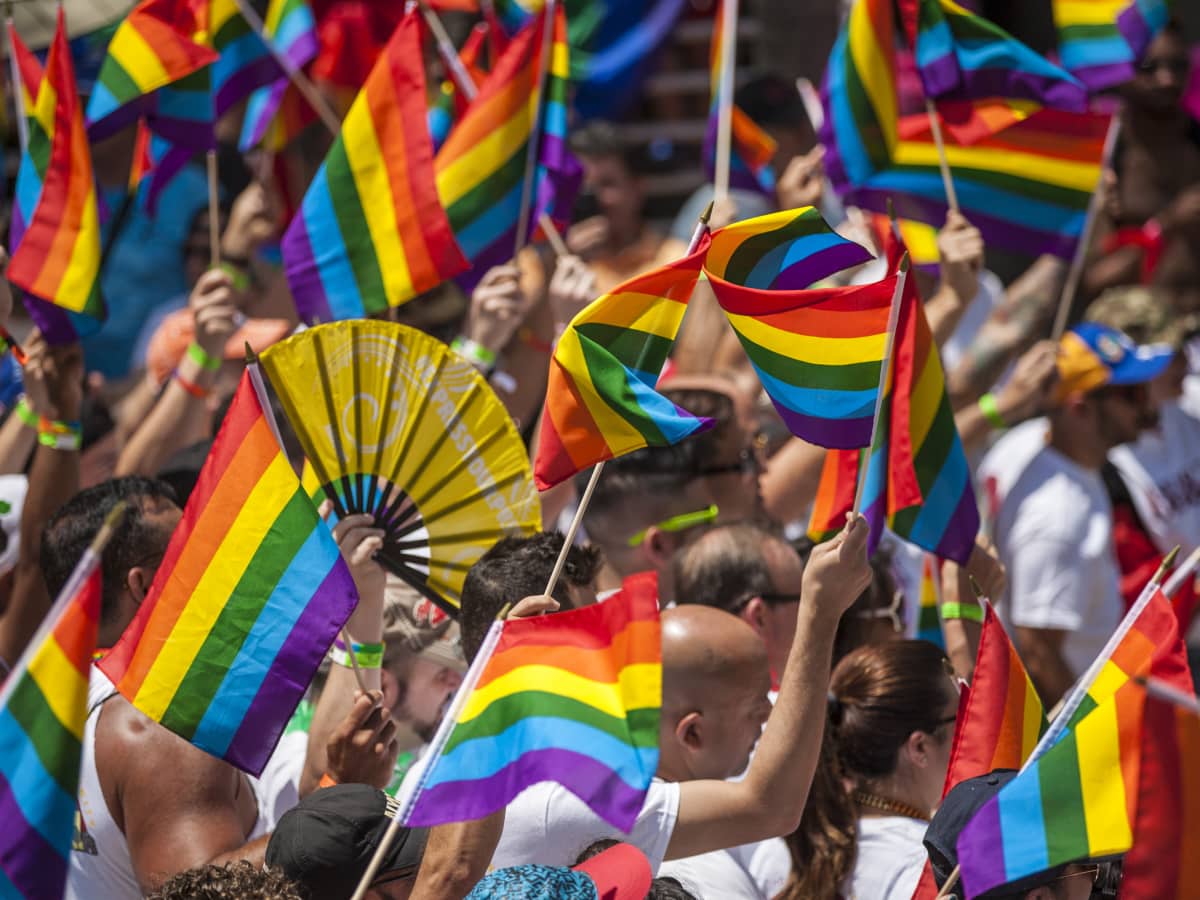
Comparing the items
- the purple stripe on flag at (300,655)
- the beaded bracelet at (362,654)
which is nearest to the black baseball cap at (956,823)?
the purple stripe on flag at (300,655)

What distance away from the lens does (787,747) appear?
355 centimetres

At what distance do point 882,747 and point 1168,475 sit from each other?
3.74m

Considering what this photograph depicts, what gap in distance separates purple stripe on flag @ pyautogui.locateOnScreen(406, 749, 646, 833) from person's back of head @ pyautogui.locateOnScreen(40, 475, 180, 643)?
1439 millimetres

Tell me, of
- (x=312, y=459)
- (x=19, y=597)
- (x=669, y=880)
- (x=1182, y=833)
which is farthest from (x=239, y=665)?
(x=1182, y=833)

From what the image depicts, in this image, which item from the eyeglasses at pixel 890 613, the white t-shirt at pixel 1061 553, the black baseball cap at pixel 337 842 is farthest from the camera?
the white t-shirt at pixel 1061 553

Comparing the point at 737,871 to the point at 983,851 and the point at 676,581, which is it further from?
the point at 983,851

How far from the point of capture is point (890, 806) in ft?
13.6

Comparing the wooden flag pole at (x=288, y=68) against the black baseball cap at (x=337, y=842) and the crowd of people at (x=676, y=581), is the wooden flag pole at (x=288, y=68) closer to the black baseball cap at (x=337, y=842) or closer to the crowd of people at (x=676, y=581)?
the crowd of people at (x=676, y=581)

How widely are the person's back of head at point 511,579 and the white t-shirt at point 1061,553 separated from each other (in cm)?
288

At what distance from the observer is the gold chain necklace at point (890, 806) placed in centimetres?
416

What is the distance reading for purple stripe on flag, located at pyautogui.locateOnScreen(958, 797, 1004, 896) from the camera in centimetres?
280

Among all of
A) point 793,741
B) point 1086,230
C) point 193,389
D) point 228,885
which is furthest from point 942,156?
point 228,885

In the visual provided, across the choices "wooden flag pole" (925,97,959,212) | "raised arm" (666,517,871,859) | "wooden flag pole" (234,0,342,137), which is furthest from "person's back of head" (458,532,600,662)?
"wooden flag pole" (234,0,342,137)

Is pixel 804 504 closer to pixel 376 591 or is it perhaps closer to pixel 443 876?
pixel 376 591
